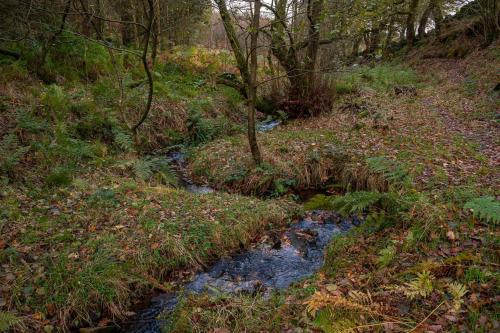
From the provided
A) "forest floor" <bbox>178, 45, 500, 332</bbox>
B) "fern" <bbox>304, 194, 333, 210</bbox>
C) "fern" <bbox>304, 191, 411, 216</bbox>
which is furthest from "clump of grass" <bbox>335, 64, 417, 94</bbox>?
"fern" <bbox>304, 191, 411, 216</bbox>

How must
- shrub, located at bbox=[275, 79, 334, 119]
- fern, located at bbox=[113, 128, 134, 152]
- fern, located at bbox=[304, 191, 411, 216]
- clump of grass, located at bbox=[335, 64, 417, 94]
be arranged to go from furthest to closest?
clump of grass, located at bbox=[335, 64, 417, 94], shrub, located at bbox=[275, 79, 334, 119], fern, located at bbox=[113, 128, 134, 152], fern, located at bbox=[304, 191, 411, 216]

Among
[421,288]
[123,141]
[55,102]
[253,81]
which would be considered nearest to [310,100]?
[253,81]

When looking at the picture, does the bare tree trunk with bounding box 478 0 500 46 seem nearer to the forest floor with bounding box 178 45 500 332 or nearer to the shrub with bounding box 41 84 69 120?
the forest floor with bounding box 178 45 500 332

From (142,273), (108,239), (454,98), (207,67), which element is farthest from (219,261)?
(207,67)

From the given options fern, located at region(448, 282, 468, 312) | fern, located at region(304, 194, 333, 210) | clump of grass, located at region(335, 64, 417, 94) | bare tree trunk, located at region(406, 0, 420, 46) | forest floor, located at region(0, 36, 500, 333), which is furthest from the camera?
bare tree trunk, located at region(406, 0, 420, 46)

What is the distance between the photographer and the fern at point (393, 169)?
19.2 ft

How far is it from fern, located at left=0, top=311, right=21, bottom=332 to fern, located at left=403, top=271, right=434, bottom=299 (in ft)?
12.2

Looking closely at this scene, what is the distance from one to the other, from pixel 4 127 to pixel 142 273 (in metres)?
4.67

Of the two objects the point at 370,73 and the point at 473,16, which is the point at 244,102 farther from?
the point at 473,16

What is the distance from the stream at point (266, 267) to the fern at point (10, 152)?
3.64m

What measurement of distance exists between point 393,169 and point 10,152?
21.9ft

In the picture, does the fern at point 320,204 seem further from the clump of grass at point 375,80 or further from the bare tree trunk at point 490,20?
the bare tree trunk at point 490,20

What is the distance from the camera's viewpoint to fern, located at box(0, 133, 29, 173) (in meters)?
5.98

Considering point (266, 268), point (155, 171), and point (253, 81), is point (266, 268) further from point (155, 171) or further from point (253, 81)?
point (155, 171)
